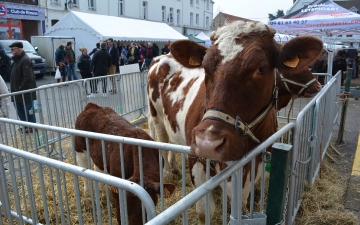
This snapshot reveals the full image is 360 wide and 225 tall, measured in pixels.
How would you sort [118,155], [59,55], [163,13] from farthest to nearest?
[163,13] < [59,55] < [118,155]

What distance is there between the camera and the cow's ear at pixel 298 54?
78.8 inches

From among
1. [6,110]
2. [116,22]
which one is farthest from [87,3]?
[6,110]

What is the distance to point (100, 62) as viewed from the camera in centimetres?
1015

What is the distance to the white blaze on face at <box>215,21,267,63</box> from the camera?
1936mm

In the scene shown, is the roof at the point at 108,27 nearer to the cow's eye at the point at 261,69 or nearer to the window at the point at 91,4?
the window at the point at 91,4

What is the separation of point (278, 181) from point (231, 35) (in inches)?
39.3

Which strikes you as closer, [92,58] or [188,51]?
[188,51]

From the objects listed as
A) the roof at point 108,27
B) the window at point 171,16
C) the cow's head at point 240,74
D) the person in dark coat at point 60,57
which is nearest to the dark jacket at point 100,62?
the person in dark coat at point 60,57

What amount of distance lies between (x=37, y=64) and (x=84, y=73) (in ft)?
18.5

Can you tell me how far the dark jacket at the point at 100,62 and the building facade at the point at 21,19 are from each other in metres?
13.6

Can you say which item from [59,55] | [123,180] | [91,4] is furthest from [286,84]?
[91,4]

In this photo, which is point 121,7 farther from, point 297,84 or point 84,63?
point 297,84

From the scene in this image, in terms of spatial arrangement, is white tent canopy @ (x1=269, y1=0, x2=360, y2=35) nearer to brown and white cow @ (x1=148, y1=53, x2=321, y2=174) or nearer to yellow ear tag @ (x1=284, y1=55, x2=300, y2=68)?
brown and white cow @ (x1=148, y1=53, x2=321, y2=174)

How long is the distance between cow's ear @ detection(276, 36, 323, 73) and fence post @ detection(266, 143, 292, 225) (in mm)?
554
